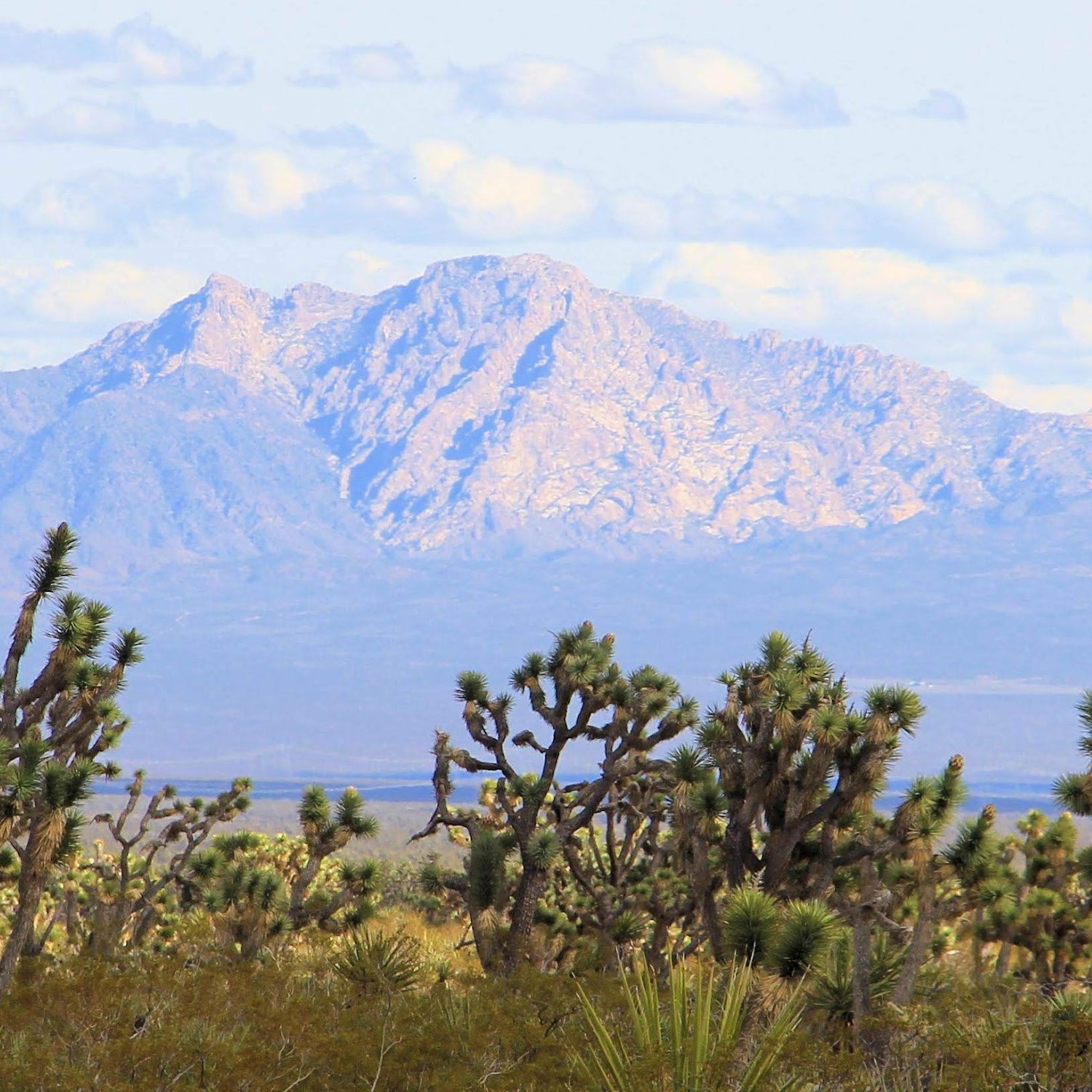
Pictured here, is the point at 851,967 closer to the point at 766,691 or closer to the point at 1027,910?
the point at 766,691

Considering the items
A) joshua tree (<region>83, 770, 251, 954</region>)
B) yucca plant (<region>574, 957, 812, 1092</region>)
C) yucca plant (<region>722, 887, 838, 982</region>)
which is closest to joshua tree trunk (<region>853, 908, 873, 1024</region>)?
yucca plant (<region>722, 887, 838, 982</region>)

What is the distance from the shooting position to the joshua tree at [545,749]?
80.5ft

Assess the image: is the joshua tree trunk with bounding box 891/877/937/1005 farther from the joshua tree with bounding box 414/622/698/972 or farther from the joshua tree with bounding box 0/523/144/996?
the joshua tree with bounding box 0/523/144/996

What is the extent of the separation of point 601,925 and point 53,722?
9.96 m

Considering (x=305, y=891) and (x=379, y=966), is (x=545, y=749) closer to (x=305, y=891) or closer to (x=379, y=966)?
(x=305, y=891)

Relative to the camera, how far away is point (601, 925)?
27.6m

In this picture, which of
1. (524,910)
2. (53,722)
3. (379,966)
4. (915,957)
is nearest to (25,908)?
(53,722)

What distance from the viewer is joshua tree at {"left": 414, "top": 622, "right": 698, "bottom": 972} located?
80.5 feet

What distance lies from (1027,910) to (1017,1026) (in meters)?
12.9

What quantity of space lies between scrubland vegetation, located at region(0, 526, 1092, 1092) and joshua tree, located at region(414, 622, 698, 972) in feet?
0.18

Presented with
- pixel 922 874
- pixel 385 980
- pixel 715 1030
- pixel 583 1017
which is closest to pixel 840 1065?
pixel 715 1030

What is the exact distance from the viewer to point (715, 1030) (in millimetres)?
14461

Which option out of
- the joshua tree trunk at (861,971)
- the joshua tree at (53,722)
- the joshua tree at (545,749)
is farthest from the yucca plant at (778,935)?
the joshua tree at (545,749)

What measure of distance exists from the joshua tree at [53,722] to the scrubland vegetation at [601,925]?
5 centimetres
